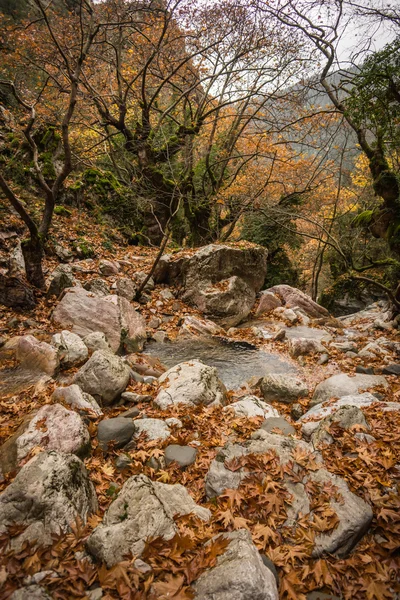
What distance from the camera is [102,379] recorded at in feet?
15.1

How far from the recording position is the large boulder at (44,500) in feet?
7.45

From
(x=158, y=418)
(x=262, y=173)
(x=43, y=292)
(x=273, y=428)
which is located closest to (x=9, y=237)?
(x=43, y=292)

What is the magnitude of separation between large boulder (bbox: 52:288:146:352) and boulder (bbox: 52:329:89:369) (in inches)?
33.2

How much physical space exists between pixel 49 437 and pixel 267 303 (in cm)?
962

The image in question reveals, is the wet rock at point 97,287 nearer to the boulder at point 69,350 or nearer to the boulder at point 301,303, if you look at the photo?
the boulder at point 69,350

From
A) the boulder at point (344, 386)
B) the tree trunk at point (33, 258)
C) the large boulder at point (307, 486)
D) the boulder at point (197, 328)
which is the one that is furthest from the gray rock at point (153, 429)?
the tree trunk at point (33, 258)

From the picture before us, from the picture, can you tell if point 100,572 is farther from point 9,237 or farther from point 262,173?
point 262,173

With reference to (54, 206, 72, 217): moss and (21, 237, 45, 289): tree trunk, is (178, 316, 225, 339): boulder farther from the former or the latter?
(54, 206, 72, 217): moss

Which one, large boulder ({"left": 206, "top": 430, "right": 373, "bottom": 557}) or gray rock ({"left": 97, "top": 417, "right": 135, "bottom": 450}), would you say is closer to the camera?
large boulder ({"left": 206, "top": 430, "right": 373, "bottom": 557})

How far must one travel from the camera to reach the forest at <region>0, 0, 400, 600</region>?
7.30 ft

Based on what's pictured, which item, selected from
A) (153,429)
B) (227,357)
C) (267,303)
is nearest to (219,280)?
(267,303)

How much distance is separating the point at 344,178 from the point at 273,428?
20.2 m

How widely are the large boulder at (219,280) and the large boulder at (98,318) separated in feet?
10.7

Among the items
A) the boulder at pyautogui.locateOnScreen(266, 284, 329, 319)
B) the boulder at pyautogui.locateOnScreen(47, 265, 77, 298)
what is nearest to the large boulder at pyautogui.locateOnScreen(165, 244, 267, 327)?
the boulder at pyautogui.locateOnScreen(266, 284, 329, 319)
